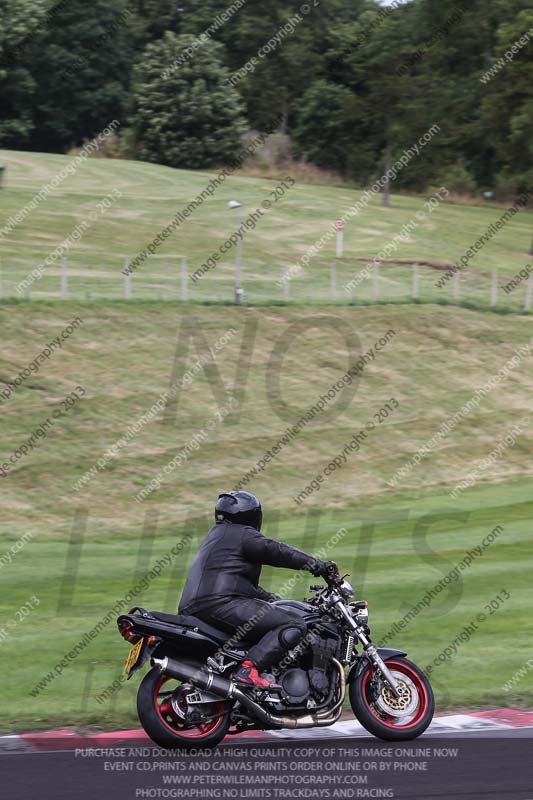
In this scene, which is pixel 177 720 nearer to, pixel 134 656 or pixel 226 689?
pixel 226 689

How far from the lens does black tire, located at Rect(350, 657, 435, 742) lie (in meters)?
8.27

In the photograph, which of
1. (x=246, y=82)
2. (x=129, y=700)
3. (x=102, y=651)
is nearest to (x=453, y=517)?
(x=102, y=651)

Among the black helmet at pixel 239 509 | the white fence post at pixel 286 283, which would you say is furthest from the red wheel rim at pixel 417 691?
the white fence post at pixel 286 283

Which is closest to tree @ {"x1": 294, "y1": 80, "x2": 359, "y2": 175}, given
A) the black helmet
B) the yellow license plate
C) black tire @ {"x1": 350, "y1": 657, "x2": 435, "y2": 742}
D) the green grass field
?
the green grass field

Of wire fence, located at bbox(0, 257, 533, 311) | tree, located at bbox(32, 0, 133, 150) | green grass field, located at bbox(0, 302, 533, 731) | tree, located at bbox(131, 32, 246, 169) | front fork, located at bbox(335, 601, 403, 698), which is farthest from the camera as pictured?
tree, located at bbox(32, 0, 133, 150)

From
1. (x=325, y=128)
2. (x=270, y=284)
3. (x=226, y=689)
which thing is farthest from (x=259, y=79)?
(x=226, y=689)

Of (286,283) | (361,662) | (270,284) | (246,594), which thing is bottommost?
(270,284)

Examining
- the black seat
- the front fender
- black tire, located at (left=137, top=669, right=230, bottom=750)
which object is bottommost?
black tire, located at (left=137, top=669, right=230, bottom=750)

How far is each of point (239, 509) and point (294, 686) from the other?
1267 mm

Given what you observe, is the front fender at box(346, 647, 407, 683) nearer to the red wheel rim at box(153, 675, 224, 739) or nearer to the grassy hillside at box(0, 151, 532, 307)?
the red wheel rim at box(153, 675, 224, 739)

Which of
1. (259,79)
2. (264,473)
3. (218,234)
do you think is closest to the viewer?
(264,473)

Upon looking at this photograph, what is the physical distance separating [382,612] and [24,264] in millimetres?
27353

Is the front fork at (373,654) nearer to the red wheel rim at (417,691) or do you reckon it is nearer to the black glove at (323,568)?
the red wheel rim at (417,691)

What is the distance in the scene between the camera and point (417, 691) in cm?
841
